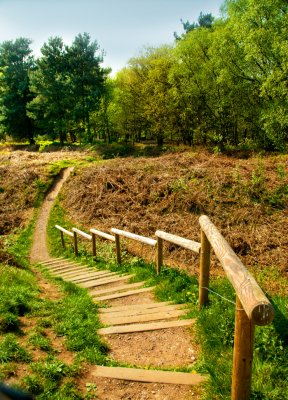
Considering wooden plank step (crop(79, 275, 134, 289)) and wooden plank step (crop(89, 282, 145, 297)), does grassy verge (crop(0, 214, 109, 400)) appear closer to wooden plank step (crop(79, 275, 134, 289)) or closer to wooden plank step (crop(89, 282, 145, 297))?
wooden plank step (crop(89, 282, 145, 297))

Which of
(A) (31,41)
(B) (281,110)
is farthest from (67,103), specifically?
(B) (281,110)

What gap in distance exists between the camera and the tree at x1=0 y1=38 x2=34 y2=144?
4191 cm

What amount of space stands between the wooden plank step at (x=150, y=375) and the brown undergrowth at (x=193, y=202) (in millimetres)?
6749

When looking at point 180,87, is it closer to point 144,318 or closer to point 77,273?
point 77,273

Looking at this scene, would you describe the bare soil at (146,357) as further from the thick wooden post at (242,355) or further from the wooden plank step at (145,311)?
the wooden plank step at (145,311)

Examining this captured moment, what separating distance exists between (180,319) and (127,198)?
11291 millimetres

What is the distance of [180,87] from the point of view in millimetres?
31922

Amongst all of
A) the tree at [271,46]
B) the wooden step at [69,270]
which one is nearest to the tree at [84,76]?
the tree at [271,46]

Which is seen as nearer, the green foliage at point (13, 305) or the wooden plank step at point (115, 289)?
the green foliage at point (13, 305)

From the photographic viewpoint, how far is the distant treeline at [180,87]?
22.0m

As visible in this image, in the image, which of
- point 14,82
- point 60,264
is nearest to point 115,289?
point 60,264

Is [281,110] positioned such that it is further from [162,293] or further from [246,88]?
[162,293]

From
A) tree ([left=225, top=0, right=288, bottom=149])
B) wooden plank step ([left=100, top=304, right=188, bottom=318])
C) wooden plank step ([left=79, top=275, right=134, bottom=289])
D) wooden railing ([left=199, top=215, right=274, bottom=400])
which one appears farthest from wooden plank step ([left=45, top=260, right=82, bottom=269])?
tree ([left=225, top=0, right=288, bottom=149])

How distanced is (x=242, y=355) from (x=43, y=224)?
17.3 meters
